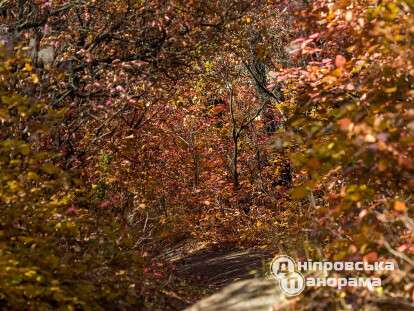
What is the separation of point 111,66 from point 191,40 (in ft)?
4.45

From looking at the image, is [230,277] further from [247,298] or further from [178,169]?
[178,169]

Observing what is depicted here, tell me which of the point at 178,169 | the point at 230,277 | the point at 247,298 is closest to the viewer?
the point at 247,298

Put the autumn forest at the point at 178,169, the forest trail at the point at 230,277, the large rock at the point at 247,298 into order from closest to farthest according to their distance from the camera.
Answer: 1. the autumn forest at the point at 178,169
2. the large rock at the point at 247,298
3. the forest trail at the point at 230,277

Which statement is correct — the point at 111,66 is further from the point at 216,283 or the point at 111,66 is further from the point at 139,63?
the point at 216,283

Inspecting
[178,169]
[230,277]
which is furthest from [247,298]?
[178,169]

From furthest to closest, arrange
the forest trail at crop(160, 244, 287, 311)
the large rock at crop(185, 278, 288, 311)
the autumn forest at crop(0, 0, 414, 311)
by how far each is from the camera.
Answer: the forest trail at crop(160, 244, 287, 311) → the large rock at crop(185, 278, 288, 311) → the autumn forest at crop(0, 0, 414, 311)

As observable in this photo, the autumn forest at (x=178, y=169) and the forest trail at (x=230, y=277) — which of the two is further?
the forest trail at (x=230, y=277)

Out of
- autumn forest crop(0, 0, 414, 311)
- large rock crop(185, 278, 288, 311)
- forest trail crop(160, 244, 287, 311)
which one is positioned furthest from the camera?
forest trail crop(160, 244, 287, 311)

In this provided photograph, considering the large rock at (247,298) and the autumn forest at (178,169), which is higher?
the autumn forest at (178,169)

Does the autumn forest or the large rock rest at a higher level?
the autumn forest

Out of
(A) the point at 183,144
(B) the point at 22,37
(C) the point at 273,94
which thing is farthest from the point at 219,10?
(A) the point at 183,144

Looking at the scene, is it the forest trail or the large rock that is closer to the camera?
the large rock

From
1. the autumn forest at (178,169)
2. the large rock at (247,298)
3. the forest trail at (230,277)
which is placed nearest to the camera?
the autumn forest at (178,169)

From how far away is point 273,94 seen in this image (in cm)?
1528
